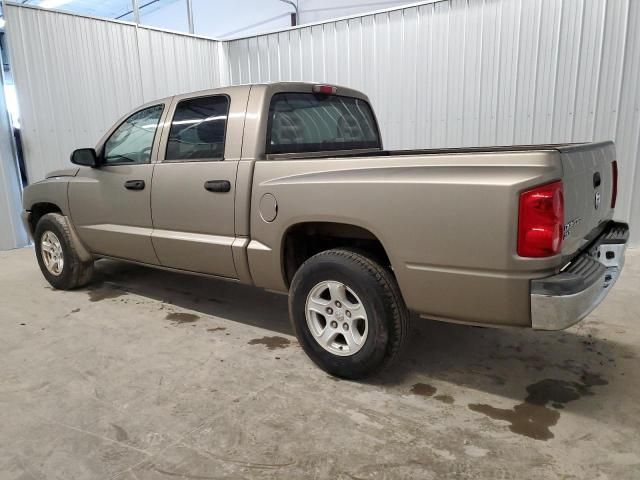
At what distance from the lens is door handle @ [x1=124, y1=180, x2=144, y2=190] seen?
154 inches

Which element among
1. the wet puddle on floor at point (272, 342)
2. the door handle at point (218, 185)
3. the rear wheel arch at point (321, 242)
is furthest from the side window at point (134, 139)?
the wet puddle on floor at point (272, 342)

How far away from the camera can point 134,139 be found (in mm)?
4188

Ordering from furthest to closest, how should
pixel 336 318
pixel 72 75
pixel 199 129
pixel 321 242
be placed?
pixel 72 75 < pixel 199 129 < pixel 321 242 < pixel 336 318

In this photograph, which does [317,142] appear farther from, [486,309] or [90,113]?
[90,113]

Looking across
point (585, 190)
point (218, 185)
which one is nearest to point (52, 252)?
point (218, 185)

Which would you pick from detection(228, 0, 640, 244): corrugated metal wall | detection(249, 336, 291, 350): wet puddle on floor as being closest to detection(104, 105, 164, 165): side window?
detection(249, 336, 291, 350): wet puddle on floor

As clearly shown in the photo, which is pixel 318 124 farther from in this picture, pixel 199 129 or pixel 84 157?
pixel 84 157

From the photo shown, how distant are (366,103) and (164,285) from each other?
2827 mm

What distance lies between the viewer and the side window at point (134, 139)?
4008 millimetres

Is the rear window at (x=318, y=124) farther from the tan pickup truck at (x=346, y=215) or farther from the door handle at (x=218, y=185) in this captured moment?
the door handle at (x=218, y=185)

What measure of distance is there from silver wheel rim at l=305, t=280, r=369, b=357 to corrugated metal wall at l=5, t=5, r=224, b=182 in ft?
20.3

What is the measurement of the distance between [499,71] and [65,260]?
5757 mm

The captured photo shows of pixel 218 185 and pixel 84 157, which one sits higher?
pixel 84 157

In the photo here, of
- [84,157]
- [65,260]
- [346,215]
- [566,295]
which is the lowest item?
[65,260]
